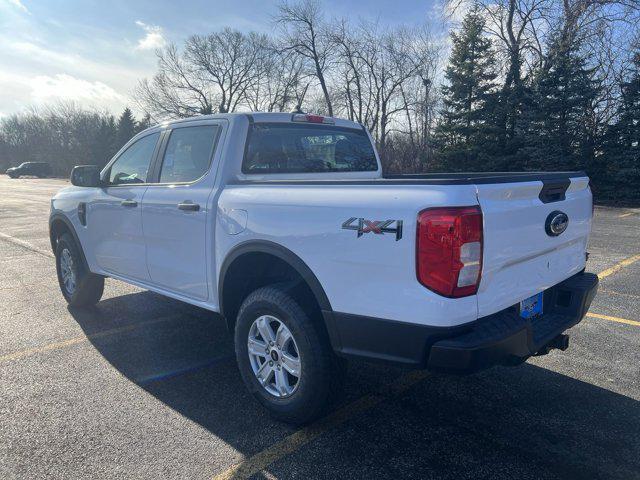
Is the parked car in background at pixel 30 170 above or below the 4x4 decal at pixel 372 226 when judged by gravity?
below

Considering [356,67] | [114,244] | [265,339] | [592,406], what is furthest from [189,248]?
[356,67]

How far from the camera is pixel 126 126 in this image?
4897cm

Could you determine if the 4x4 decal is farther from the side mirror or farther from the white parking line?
the white parking line

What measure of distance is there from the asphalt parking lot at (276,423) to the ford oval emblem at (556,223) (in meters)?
1.18

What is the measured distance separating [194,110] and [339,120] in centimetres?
4840

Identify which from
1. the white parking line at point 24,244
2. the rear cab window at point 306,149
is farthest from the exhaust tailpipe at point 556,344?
the white parking line at point 24,244

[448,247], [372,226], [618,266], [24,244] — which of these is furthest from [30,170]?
[448,247]

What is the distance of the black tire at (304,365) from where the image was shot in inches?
107

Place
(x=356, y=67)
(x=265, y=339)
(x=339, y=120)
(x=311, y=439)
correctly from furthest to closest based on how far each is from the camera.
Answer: (x=356, y=67) < (x=339, y=120) < (x=265, y=339) < (x=311, y=439)

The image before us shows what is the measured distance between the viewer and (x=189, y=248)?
3.55 metres

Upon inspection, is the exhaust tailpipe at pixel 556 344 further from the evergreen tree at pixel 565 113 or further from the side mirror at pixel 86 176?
the evergreen tree at pixel 565 113

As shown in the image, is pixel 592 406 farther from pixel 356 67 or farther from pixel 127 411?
pixel 356 67

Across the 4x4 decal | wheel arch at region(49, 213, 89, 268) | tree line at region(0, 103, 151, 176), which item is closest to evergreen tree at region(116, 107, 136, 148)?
tree line at region(0, 103, 151, 176)

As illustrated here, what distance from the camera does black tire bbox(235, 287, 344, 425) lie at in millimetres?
2717
